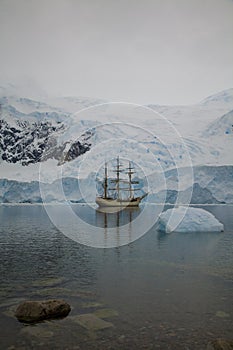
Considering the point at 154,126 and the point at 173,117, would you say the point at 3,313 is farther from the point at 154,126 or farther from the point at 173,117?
the point at 173,117

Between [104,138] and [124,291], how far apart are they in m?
88.1

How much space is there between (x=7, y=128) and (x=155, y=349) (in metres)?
129

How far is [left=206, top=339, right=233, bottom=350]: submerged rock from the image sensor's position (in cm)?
810

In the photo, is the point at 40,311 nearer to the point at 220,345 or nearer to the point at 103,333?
the point at 103,333

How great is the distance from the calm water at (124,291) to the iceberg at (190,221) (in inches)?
286

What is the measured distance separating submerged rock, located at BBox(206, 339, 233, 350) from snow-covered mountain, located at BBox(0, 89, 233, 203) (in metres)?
64.4

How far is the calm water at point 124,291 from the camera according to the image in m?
9.08

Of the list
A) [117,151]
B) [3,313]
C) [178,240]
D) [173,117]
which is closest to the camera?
[3,313]

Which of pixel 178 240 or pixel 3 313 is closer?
pixel 3 313

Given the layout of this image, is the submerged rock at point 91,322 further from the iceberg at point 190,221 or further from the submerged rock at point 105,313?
the iceberg at point 190,221

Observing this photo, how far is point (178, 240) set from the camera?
87.7ft

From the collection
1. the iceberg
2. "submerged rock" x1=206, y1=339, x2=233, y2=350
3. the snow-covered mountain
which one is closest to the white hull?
the snow-covered mountain

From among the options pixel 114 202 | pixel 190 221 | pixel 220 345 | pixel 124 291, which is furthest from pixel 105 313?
pixel 114 202

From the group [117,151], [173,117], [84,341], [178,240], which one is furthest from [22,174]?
[84,341]
